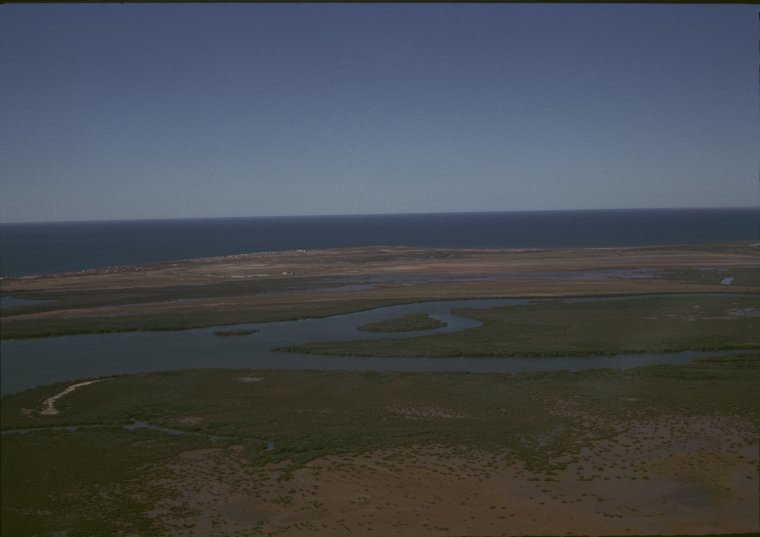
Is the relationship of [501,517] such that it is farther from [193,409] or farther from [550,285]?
[550,285]

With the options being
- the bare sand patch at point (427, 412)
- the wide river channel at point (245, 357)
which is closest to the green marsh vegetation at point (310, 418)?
the bare sand patch at point (427, 412)

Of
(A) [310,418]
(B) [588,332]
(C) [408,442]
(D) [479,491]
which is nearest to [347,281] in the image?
(B) [588,332]

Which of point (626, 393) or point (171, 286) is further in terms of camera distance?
point (171, 286)

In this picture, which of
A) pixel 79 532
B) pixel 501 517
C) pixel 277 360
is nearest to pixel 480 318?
pixel 277 360

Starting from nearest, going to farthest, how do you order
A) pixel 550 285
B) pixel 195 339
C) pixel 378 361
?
pixel 378 361, pixel 195 339, pixel 550 285

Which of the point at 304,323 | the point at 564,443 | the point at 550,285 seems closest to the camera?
the point at 564,443

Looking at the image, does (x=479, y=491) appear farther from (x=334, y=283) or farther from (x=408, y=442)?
(x=334, y=283)
